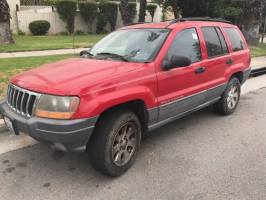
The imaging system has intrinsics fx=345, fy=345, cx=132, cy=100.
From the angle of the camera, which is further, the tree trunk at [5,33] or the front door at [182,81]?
the tree trunk at [5,33]

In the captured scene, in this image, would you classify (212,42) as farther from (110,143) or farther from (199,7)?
(199,7)

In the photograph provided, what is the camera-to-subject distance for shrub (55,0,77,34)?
21156 millimetres

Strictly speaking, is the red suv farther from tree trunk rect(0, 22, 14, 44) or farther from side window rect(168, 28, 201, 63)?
tree trunk rect(0, 22, 14, 44)

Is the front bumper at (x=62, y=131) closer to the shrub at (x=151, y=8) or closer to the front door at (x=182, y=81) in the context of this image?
the front door at (x=182, y=81)

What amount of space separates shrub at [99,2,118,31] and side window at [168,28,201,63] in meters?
18.5

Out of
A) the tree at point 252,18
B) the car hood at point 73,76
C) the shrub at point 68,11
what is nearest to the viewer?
the car hood at point 73,76

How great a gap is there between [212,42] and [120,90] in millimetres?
2301

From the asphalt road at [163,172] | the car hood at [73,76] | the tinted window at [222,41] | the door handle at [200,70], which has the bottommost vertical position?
the asphalt road at [163,172]

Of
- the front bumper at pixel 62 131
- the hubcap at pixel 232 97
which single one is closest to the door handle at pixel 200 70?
the hubcap at pixel 232 97

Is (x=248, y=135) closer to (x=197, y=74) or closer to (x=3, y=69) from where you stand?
(x=197, y=74)

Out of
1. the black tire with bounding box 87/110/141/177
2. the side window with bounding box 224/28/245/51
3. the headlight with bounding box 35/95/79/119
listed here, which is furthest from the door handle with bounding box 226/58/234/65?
the headlight with bounding box 35/95/79/119

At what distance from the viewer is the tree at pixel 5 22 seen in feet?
41.9

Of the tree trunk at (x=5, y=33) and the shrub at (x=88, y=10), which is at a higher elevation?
the shrub at (x=88, y=10)

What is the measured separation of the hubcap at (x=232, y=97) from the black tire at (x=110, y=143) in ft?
8.78
